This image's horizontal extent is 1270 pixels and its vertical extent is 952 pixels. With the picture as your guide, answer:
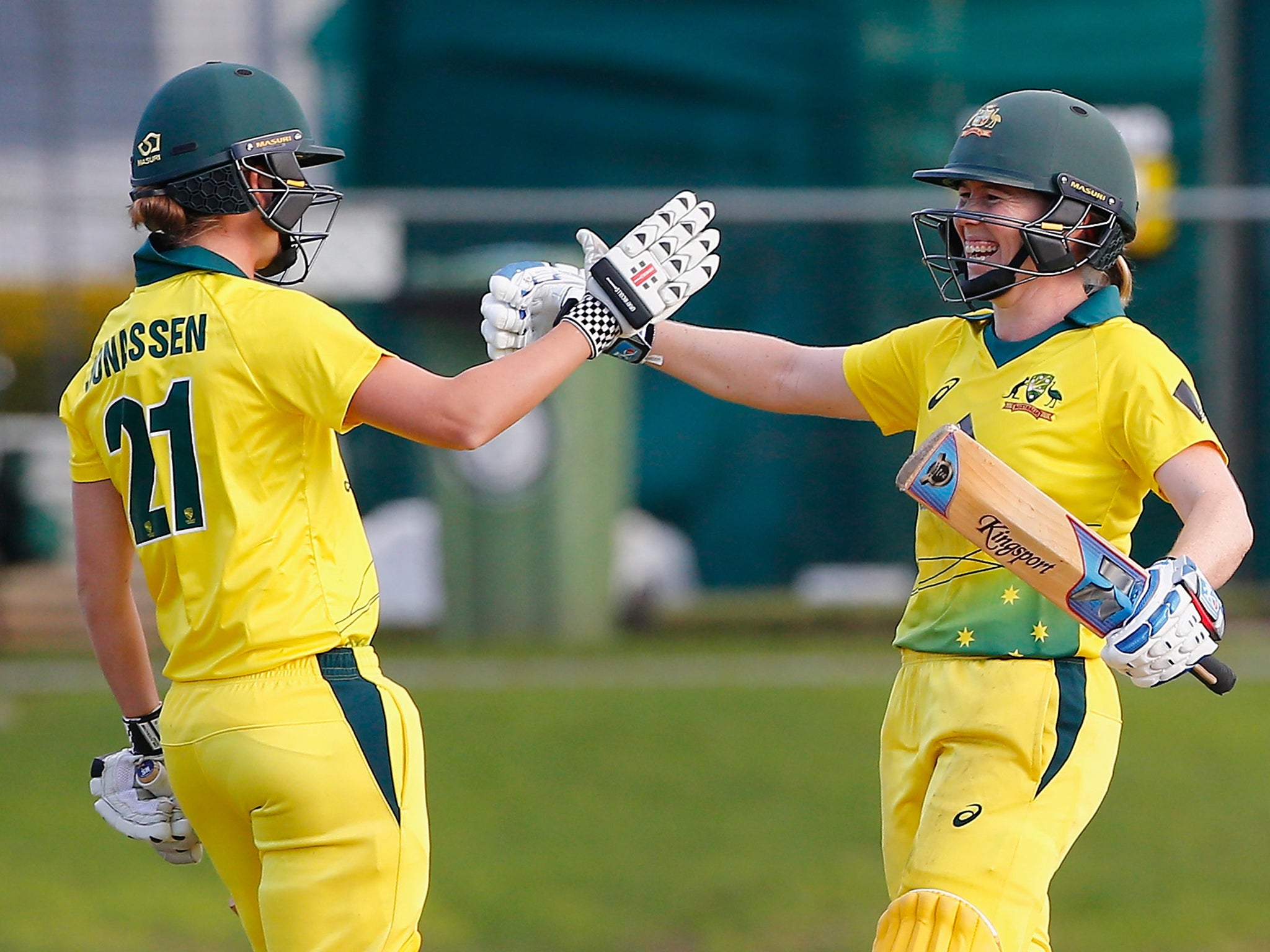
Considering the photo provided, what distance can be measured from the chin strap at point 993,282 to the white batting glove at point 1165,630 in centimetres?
71

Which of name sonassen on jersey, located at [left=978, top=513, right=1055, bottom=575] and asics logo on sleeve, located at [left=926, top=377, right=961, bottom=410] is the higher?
asics logo on sleeve, located at [left=926, top=377, right=961, bottom=410]

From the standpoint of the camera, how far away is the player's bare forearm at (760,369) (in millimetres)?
3850

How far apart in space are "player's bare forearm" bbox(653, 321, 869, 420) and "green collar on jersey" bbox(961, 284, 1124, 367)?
414 millimetres

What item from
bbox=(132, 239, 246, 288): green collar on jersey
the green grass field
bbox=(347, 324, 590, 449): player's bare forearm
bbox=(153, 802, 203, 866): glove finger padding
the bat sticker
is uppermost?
bbox=(132, 239, 246, 288): green collar on jersey

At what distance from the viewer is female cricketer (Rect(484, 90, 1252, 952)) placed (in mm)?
3166

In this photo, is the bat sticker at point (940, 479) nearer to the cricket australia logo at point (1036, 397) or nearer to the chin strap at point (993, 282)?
the cricket australia logo at point (1036, 397)

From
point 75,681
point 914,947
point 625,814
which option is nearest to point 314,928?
point 914,947

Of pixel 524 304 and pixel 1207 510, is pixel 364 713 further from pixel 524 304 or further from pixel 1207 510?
pixel 1207 510

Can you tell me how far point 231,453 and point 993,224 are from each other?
1.51 m

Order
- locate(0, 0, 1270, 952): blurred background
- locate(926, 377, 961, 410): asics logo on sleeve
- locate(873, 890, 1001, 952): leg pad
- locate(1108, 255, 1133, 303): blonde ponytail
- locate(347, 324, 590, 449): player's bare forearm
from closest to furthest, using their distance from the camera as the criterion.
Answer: locate(347, 324, 590, 449): player's bare forearm < locate(873, 890, 1001, 952): leg pad < locate(926, 377, 961, 410): asics logo on sleeve < locate(1108, 255, 1133, 303): blonde ponytail < locate(0, 0, 1270, 952): blurred background

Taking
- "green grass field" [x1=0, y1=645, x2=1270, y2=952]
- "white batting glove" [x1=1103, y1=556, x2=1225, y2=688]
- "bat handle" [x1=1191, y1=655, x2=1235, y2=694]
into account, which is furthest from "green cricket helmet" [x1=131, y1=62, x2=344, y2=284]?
"green grass field" [x1=0, y1=645, x2=1270, y2=952]

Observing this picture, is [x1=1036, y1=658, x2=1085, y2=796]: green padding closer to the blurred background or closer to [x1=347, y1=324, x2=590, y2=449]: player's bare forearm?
[x1=347, y1=324, x2=590, y2=449]: player's bare forearm

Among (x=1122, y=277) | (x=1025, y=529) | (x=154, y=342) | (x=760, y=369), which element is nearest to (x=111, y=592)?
(x=154, y=342)

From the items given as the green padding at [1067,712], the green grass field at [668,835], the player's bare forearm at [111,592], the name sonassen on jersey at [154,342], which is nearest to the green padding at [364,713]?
the player's bare forearm at [111,592]
